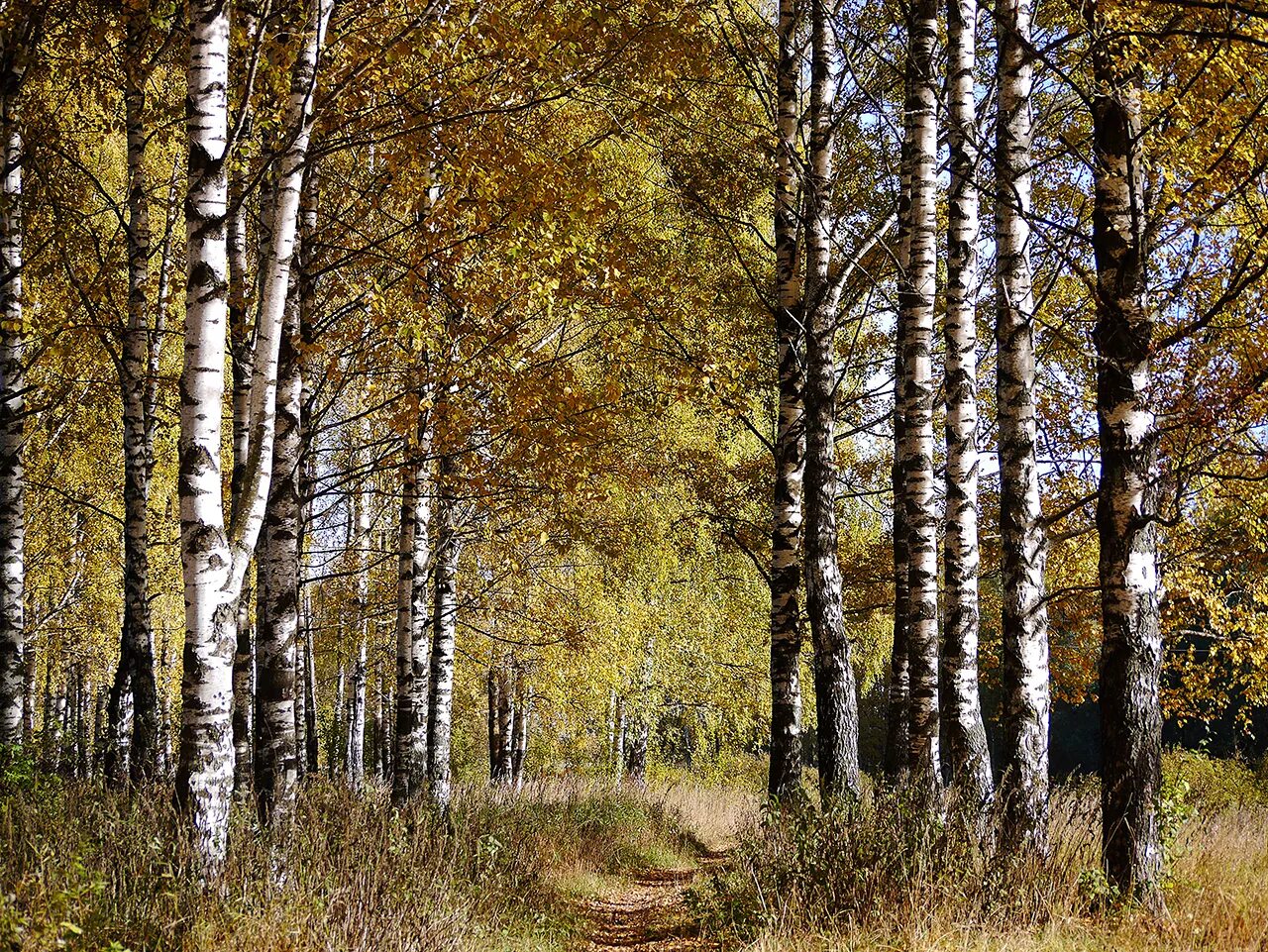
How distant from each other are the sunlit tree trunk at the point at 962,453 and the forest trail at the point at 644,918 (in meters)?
2.33

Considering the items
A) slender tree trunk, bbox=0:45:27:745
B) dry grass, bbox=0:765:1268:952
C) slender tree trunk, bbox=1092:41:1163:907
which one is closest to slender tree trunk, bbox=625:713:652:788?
dry grass, bbox=0:765:1268:952

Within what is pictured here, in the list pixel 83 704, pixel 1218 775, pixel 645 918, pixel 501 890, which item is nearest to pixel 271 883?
pixel 501 890

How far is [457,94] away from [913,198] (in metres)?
3.84

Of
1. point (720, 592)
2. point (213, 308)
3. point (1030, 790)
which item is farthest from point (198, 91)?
point (720, 592)

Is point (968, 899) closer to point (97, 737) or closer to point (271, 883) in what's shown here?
point (271, 883)

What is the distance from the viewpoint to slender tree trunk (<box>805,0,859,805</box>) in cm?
872

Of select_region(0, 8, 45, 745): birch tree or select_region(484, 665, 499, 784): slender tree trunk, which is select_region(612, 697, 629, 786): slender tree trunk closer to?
select_region(484, 665, 499, 784): slender tree trunk

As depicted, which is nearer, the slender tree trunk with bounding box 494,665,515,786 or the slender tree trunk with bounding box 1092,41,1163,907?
the slender tree trunk with bounding box 1092,41,1163,907

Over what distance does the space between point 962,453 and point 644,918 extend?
4.87 meters

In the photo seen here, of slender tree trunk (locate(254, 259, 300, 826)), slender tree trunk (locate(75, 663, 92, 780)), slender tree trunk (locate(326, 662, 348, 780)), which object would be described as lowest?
slender tree trunk (locate(326, 662, 348, 780))

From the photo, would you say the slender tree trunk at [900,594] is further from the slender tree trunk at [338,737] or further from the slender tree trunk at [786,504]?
the slender tree trunk at [338,737]

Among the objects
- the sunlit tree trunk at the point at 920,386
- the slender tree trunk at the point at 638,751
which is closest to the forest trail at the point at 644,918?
the sunlit tree trunk at the point at 920,386

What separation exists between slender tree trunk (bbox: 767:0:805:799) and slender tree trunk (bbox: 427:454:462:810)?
3.47m

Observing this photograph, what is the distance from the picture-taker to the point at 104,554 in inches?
730
